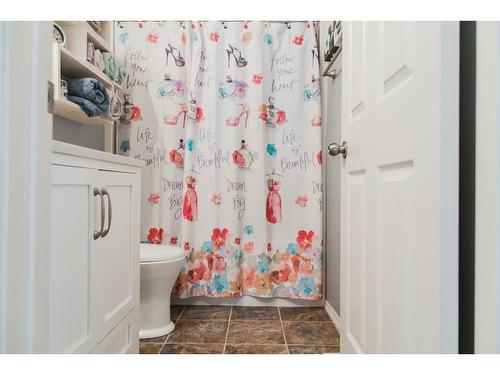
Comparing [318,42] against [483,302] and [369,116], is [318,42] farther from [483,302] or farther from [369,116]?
[483,302]

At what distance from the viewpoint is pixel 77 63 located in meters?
1.62

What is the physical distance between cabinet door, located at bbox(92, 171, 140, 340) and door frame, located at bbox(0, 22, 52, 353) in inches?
18.1

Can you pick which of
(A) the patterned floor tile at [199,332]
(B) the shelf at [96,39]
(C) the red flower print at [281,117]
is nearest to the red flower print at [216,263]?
(A) the patterned floor tile at [199,332]

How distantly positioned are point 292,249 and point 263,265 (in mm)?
204

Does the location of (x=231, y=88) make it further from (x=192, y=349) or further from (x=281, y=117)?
(x=192, y=349)

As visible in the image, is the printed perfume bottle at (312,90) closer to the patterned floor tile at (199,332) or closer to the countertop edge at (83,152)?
the countertop edge at (83,152)

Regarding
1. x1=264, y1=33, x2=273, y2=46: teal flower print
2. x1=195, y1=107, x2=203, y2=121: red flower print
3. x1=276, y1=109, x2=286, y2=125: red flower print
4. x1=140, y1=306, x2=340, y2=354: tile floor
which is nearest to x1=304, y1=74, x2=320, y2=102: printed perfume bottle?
x1=276, y1=109, x2=286, y2=125: red flower print

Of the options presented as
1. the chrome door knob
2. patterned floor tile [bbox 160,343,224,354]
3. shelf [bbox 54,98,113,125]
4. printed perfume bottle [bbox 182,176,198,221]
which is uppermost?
shelf [bbox 54,98,113,125]

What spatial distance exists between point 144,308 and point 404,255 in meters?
1.39

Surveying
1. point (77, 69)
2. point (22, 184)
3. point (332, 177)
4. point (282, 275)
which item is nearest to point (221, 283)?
point (282, 275)

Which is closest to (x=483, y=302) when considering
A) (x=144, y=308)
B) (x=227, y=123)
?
(x=144, y=308)

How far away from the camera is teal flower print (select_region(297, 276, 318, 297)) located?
81.9 inches

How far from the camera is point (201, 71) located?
209cm

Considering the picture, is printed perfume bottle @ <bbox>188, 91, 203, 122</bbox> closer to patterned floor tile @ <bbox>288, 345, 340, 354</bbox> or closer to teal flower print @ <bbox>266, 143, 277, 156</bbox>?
teal flower print @ <bbox>266, 143, 277, 156</bbox>
